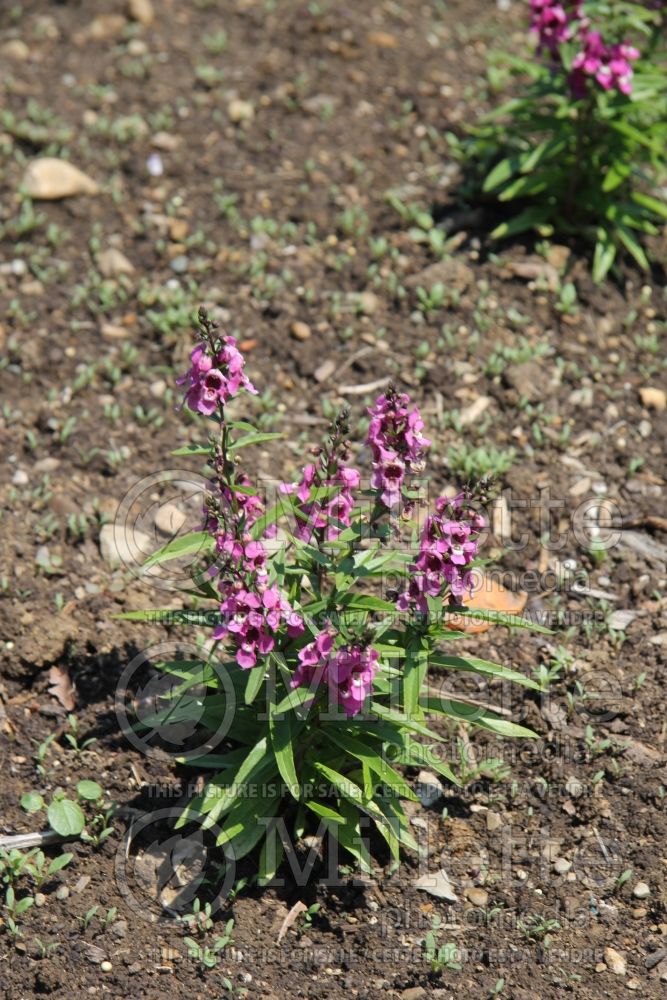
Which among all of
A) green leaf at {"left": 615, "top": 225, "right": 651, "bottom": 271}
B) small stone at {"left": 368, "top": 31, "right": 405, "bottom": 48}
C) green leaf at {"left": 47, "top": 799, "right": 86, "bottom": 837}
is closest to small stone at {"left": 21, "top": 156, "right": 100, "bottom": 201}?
small stone at {"left": 368, "top": 31, "right": 405, "bottom": 48}

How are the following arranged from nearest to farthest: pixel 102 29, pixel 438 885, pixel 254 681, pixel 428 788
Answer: pixel 254 681 → pixel 438 885 → pixel 428 788 → pixel 102 29

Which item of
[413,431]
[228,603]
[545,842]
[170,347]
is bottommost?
[545,842]

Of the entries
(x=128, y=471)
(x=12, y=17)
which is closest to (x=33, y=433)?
(x=128, y=471)

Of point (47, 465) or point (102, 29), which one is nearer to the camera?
point (47, 465)

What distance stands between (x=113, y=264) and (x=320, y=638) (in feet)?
12.1

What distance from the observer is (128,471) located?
18.1ft

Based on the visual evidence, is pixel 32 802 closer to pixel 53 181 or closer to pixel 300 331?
pixel 300 331

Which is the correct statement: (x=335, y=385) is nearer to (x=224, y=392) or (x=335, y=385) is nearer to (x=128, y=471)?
(x=128, y=471)

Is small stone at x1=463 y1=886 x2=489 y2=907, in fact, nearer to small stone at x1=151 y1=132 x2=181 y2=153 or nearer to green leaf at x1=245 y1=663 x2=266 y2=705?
green leaf at x1=245 y1=663 x2=266 y2=705

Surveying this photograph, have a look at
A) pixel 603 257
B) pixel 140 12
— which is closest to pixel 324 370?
pixel 603 257

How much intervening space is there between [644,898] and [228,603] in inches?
75.6

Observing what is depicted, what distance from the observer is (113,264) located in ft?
21.3

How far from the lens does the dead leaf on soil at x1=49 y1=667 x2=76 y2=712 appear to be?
4547mm

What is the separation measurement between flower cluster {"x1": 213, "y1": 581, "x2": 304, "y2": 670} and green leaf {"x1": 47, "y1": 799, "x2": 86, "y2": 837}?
1061 mm
